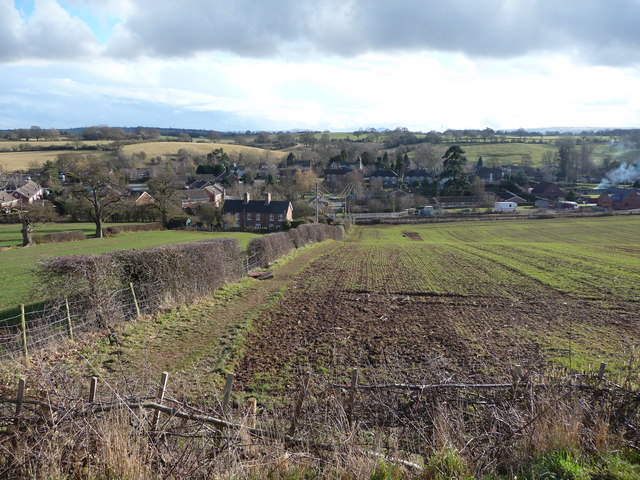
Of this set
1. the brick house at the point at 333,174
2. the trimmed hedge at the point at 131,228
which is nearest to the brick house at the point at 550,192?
the brick house at the point at 333,174

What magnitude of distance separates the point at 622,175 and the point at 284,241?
118 metres

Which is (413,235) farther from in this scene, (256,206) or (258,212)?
(256,206)

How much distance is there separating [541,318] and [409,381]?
8.64 meters

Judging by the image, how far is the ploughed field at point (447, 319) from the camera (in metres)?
9.79

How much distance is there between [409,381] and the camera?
8.56 m

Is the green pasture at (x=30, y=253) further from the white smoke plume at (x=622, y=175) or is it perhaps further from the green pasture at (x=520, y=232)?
the white smoke plume at (x=622, y=175)

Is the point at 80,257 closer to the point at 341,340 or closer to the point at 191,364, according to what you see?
the point at 191,364

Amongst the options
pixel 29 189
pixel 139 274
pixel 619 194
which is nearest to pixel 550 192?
pixel 619 194

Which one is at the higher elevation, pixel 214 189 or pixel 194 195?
pixel 214 189

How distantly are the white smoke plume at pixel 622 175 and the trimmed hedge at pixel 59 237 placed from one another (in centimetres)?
12056

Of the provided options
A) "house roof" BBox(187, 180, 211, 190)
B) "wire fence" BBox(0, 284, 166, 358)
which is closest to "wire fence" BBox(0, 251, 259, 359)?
"wire fence" BBox(0, 284, 166, 358)

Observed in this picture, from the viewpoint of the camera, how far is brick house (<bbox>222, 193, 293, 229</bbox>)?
67.7m

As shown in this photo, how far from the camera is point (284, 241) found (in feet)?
108

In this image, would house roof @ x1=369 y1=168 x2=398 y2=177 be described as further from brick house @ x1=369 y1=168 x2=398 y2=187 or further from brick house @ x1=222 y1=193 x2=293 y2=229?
brick house @ x1=222 y1=193 x2=293 y2=229
